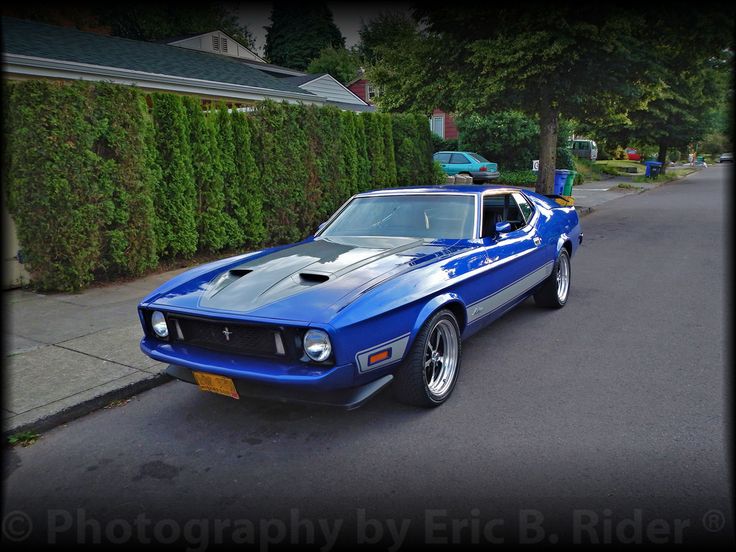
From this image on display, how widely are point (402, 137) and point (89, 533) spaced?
11183 mm

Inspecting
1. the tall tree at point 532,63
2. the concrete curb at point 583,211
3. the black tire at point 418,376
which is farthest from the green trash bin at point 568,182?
the black tire at point 418,376

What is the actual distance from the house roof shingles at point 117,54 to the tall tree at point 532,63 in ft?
14.2

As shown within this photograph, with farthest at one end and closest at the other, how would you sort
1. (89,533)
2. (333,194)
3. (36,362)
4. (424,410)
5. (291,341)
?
(333,194) < (36,362) < (424,410) < (291,341) < (89,533)

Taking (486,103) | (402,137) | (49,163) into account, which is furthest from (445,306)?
(486,103)

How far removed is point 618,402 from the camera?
375cm

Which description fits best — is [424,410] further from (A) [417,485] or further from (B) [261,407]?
(B) [261,407]

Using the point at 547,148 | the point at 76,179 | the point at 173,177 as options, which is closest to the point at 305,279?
the point at 76,179

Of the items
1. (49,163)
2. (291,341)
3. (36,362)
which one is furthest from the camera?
(49,163)

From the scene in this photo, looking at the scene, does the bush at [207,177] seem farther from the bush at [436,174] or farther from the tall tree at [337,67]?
the tall tree at [337,67]

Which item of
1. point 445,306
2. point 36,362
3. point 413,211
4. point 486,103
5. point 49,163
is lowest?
point 36,362

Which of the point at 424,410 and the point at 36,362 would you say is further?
the point at 36,362

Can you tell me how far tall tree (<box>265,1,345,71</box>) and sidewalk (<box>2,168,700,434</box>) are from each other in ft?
182

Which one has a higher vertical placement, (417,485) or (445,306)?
(445,306)

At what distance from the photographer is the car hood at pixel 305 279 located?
3.17m
